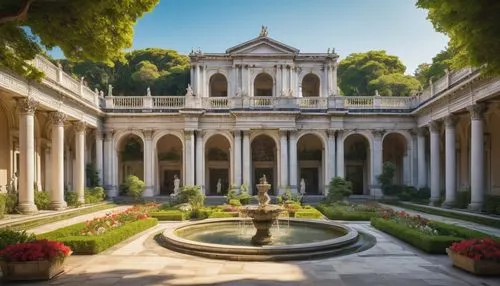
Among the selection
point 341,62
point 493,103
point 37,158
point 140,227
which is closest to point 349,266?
point 140,227

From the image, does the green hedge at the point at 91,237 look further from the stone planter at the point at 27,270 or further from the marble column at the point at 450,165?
the marble column at the point at 450,165

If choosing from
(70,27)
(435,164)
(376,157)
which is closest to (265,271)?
(70,27)

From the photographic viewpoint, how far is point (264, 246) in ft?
44.9

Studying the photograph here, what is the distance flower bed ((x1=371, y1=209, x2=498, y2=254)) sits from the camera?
1380 cm

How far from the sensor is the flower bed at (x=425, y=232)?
45.3ft

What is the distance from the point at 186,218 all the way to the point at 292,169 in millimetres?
15344

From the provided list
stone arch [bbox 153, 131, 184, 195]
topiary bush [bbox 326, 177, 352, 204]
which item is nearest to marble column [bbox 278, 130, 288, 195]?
topiary bush [bbox 326, 177, 352, 204]

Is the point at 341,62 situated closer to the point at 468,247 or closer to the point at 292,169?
the point at 292,169

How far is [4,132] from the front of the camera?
2694 centimetres

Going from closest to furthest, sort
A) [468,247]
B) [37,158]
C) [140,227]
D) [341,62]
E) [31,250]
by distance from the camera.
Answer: [31,250], [468,247], [140,227], [37,158], [341,62]

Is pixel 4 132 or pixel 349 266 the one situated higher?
pixel 4 132

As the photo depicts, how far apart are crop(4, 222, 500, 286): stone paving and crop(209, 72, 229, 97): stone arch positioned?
33545mm

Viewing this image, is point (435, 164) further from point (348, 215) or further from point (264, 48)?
point (264, 48)

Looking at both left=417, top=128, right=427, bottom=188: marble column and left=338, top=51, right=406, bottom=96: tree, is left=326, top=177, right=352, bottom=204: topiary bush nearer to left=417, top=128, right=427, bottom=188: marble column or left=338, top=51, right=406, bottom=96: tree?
left=417, top=128, right=427, bottom=188: marble column
